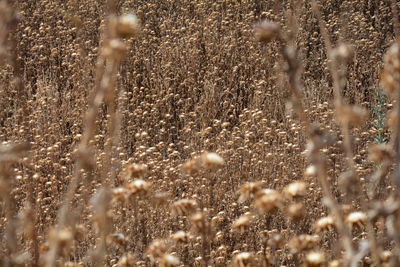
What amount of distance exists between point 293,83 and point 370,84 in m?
3.53

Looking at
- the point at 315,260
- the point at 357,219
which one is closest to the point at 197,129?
the point at 357,219

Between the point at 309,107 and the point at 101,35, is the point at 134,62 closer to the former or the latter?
the point at 101,35

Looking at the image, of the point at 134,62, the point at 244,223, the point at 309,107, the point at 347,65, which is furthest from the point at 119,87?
the point at 244,223

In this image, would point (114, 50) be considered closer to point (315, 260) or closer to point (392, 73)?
point (392, 73)

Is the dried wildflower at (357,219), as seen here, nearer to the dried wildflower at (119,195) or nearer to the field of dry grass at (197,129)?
the field of dry grass at (197,129)

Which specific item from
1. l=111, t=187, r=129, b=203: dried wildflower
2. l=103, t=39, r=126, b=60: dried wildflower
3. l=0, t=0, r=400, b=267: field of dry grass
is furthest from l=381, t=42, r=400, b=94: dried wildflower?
l=111, t=187, r=129, b=203: dried wildflower

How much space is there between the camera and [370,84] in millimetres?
4461

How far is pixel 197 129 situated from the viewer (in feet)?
13.0

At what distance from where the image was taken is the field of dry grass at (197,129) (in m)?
2.50

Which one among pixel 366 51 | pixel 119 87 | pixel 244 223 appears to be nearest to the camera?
pixel 244 223

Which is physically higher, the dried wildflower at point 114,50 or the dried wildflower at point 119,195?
the dried wildflower at point 114,50

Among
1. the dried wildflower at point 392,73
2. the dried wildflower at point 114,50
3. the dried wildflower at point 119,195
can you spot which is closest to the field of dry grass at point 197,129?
the dried wildflower at point 119,195

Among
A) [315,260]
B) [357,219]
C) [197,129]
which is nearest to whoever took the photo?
[315,260]

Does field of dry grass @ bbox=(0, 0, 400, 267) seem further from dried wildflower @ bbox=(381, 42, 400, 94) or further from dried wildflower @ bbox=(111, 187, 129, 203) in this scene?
dried wildflower @ bbox=(381, 42, 400, 94)
